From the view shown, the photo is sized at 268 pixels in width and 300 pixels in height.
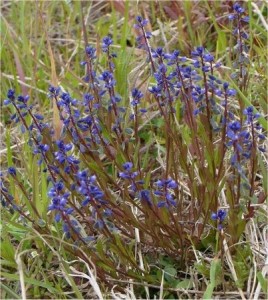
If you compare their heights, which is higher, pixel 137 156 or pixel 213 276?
pixel 137 156

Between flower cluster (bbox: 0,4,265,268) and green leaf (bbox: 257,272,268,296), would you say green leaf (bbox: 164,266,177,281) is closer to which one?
flower cluster (bbox: 0,4,265,268)

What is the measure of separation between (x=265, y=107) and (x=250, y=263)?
63cm

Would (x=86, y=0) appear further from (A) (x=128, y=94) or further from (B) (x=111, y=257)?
(B) (x=111, y=257)

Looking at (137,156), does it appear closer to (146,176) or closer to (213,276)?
(146,176)

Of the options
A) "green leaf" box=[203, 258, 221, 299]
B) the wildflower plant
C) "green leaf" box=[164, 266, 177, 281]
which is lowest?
"green leaf" box=[164, 266, 177, 281]

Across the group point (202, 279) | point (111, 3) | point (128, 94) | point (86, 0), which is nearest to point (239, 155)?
point (202, 279)

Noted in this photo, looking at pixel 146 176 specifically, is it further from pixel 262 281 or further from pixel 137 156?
pixel 262 281

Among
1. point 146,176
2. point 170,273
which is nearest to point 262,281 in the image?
point 170,273

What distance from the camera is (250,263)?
1.79 metres

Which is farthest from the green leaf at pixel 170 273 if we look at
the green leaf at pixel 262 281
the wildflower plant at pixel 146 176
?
the green leaf at pixel 262 281

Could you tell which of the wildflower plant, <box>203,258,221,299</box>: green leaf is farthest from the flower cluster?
<box>203,258,221,299</box>: green leaf

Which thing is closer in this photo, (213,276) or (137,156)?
(213,276)

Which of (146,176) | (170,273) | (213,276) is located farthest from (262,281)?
(146,176)

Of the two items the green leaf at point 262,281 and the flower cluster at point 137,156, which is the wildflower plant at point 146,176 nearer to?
the flower cluster at point 137,156
